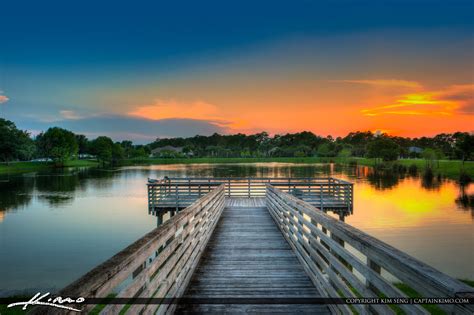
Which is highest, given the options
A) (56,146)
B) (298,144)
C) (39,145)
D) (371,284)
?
(298,144)

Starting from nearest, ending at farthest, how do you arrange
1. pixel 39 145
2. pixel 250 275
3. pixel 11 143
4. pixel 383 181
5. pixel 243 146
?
pixel 250 275
pixel 383 181
pixel 11 143
pixel 39 145
pixel 243 146

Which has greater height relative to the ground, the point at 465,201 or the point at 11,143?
the point at 11,143

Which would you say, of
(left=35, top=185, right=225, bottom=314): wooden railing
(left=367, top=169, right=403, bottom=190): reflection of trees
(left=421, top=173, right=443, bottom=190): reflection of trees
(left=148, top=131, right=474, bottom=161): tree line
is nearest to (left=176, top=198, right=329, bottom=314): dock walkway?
(left=35, top=185, right=225, bottom=314): wooden railing

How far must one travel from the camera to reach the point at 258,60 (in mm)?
29266

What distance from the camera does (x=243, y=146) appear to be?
454 ft

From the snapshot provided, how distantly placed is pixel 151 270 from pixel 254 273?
8.11 feet

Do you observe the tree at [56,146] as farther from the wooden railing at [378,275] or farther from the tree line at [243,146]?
the wooden railing at [378,275]

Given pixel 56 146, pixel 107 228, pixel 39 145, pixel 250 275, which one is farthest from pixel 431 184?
pixel 39 145

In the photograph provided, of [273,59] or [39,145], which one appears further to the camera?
[39,145]

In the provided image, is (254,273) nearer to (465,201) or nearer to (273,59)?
(465,201)

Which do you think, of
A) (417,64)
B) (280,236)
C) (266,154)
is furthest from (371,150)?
(280,236)

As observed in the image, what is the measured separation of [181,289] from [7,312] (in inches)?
239

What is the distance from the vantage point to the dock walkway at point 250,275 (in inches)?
135

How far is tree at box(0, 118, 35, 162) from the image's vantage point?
64.1 metres
